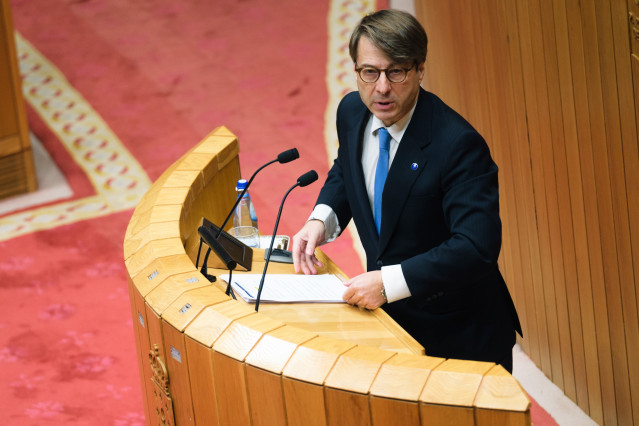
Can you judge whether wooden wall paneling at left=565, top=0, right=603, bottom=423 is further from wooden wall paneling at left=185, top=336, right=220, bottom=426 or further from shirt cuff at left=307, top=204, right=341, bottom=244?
wooden wall paneling at left=185, top=336, right=220, bottom=426

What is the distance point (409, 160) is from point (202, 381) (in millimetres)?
670

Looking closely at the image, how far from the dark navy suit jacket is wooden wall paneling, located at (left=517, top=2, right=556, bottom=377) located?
1.04 meters

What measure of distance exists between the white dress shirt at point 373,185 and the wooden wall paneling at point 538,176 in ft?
3.49

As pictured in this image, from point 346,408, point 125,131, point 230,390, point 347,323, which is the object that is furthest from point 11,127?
point 346,408

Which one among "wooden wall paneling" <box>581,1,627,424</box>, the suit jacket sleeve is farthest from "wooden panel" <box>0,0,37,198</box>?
the suit jacket sleeve

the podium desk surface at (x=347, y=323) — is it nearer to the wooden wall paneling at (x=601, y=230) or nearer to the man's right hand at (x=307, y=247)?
the man's right hand at (x=307, y=247)

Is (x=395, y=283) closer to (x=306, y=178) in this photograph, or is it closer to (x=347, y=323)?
(x=347, y=323)

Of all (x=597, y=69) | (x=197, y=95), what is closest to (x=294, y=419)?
(x=597, y=69)

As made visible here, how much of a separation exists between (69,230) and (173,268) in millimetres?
2955

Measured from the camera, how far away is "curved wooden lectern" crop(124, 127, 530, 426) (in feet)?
4.86

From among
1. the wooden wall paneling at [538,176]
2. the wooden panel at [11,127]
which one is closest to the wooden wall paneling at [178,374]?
the wooden wall paneling at [538,176]

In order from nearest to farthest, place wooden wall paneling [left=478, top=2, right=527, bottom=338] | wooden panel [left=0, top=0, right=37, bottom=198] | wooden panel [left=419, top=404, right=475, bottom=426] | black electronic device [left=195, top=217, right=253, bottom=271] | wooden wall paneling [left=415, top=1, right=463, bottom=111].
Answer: wooden panel [left=419, top=404, right=475, bottom=426], black electronic device [left=195, top=217, right=253, bottom=271], wooden wall paneling [left=478, top=2, right=527, bottom=338], wooden wall paneling [left=415, top=1, right=463, bottom=111], wooden panel [left=0, top=0, right=37, bottom=198]

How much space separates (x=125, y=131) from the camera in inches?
224

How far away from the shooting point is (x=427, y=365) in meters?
1.54
